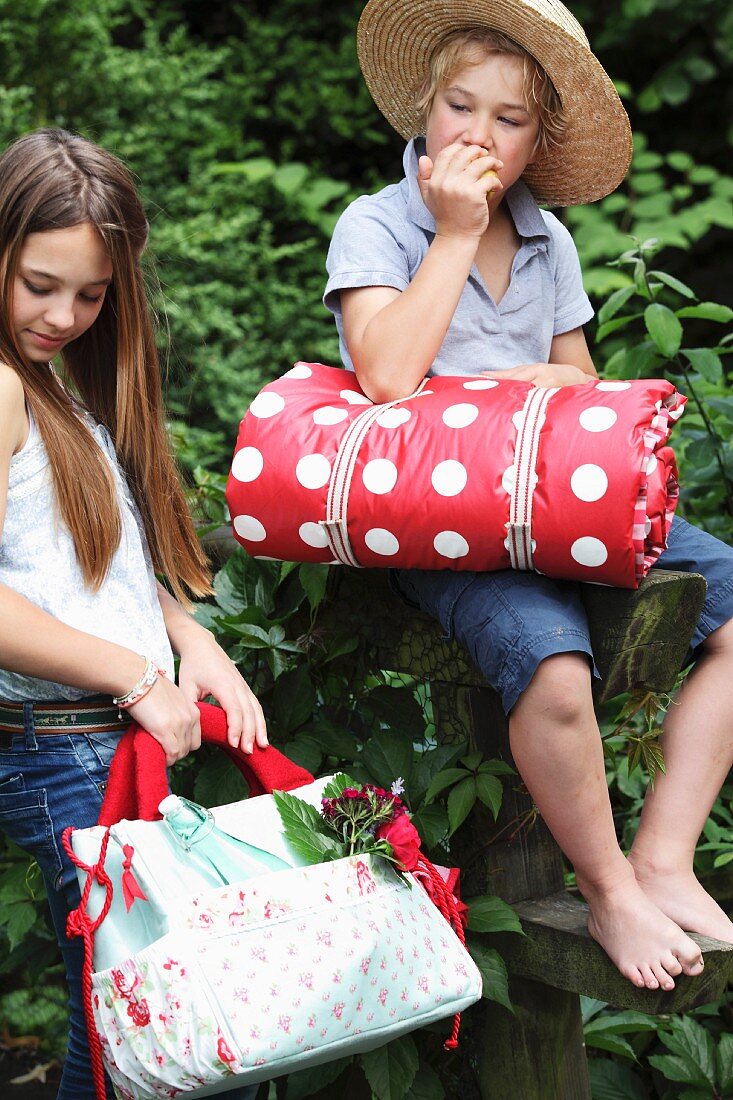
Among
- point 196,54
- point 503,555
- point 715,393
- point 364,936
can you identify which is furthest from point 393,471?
point 196,54

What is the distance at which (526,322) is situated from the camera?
1.94 metres

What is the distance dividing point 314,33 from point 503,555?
13.6 ft

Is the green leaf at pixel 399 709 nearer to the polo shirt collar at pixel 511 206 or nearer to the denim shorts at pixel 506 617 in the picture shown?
the denim shorts at pixel 506 617

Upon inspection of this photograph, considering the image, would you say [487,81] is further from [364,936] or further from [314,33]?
[314,33]

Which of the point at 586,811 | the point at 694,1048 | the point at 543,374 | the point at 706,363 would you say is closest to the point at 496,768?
the point at 586,811

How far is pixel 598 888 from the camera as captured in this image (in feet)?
5.32

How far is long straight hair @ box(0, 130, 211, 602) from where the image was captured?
4.90 ft

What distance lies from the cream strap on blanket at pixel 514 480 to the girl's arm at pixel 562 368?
0.19 m

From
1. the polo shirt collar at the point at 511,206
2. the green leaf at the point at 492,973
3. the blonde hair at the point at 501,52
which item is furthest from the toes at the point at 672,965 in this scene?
the blonde hair at the point at 501,52

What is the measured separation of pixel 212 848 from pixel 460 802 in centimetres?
42

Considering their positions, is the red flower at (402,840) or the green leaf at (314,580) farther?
the green leaf at (314,580)

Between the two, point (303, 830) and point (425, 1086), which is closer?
point (303, 830)

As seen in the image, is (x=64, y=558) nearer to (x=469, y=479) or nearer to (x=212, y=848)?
(x=212, y=848)

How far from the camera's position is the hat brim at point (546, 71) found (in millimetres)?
1786
